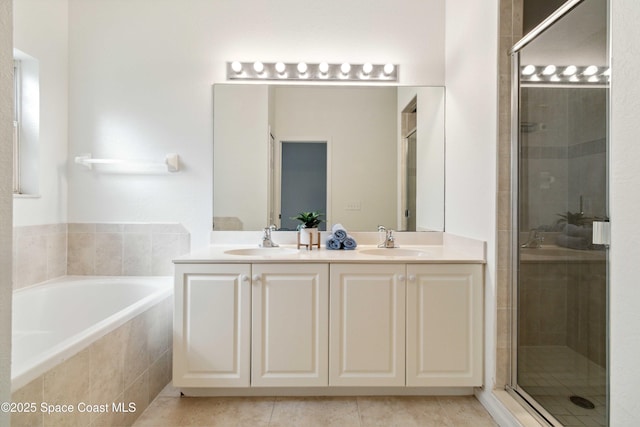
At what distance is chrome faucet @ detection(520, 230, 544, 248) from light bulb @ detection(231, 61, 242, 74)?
2.08 meters

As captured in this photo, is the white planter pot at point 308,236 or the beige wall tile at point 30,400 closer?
the beige wall tile at point 30,400

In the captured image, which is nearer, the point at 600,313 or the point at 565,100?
the point at 600,313

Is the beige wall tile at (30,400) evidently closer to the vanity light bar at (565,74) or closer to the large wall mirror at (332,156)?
the large wall mirror at (332,156)

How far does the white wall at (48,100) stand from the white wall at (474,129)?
2.66 meters

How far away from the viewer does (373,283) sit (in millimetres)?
1948

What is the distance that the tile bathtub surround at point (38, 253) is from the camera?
2.16m

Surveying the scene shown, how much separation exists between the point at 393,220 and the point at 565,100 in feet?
4.21

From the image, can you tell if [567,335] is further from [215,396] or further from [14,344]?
[14,344]

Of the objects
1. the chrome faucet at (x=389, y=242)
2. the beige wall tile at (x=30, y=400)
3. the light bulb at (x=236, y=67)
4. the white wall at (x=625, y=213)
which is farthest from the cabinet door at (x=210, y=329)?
the white wall at (x=625, y=213)

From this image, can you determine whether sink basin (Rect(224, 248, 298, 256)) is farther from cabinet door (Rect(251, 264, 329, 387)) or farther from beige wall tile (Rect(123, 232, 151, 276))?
beige wall tile (Rect(123, 232, 151, 276))

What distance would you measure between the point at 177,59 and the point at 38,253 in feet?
5.16

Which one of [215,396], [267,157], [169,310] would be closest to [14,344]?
[169,310]

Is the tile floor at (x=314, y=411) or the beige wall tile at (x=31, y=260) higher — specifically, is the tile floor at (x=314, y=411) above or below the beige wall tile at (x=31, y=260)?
below

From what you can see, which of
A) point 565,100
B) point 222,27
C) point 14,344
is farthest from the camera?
point 222,27
